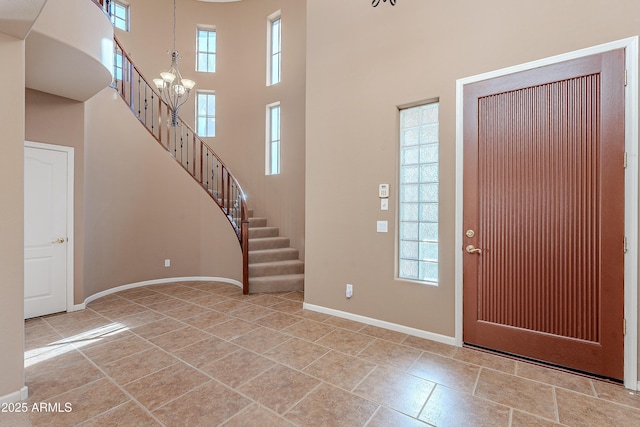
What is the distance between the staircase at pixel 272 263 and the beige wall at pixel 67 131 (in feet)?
7.63

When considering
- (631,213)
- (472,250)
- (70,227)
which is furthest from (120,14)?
(631,213)

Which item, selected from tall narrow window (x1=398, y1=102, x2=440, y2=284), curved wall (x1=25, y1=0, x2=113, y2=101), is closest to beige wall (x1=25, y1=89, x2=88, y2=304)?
curved wall (x1=25, y1=0, x2=113, y2=101)

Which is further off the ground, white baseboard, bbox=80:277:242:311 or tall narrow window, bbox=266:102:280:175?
tall narrow window, bbox=266:102:280:175

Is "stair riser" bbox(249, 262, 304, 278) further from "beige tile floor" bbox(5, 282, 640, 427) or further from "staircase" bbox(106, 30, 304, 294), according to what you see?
"beige tile floor" bbox(5, 282, 640, 427)

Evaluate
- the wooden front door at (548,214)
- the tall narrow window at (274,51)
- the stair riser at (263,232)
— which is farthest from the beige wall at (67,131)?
the wooden front door at (548,214)

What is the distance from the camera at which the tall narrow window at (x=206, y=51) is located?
7.03 metres

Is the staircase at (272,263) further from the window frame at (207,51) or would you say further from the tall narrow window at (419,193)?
the window frame at (207,51)

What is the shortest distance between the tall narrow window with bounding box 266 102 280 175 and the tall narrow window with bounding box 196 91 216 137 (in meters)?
1.42

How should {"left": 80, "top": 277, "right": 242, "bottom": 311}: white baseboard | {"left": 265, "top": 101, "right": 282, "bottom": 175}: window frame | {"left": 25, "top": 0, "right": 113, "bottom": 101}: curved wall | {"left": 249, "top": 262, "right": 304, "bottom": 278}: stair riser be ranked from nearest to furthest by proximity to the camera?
1. {"left": 25, "top": 0, "right": 113, "bottom": 101}: curved wall
2. {"left": 80, "top": 277, "right": 242, "bottom": 311}: white baseboard
3. {"left": 249, "top": 262, "right": 304, "bottom": 278}: stair riser
4. {"left": 265, "top": 101, "right": 282, "bottom": 175}: window frame

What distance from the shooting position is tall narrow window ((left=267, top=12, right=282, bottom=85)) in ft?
21.6

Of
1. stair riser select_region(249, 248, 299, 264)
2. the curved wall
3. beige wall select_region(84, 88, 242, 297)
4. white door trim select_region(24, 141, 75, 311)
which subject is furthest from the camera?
stair riser select_region(249, 248, 299, 264)

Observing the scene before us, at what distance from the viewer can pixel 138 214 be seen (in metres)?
5.28

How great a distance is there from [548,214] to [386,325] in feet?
6.23

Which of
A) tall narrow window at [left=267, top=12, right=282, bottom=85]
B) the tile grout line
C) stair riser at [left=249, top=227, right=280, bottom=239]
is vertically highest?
tall narrow window at [left=267, top=12, right=282, bottom=85]
